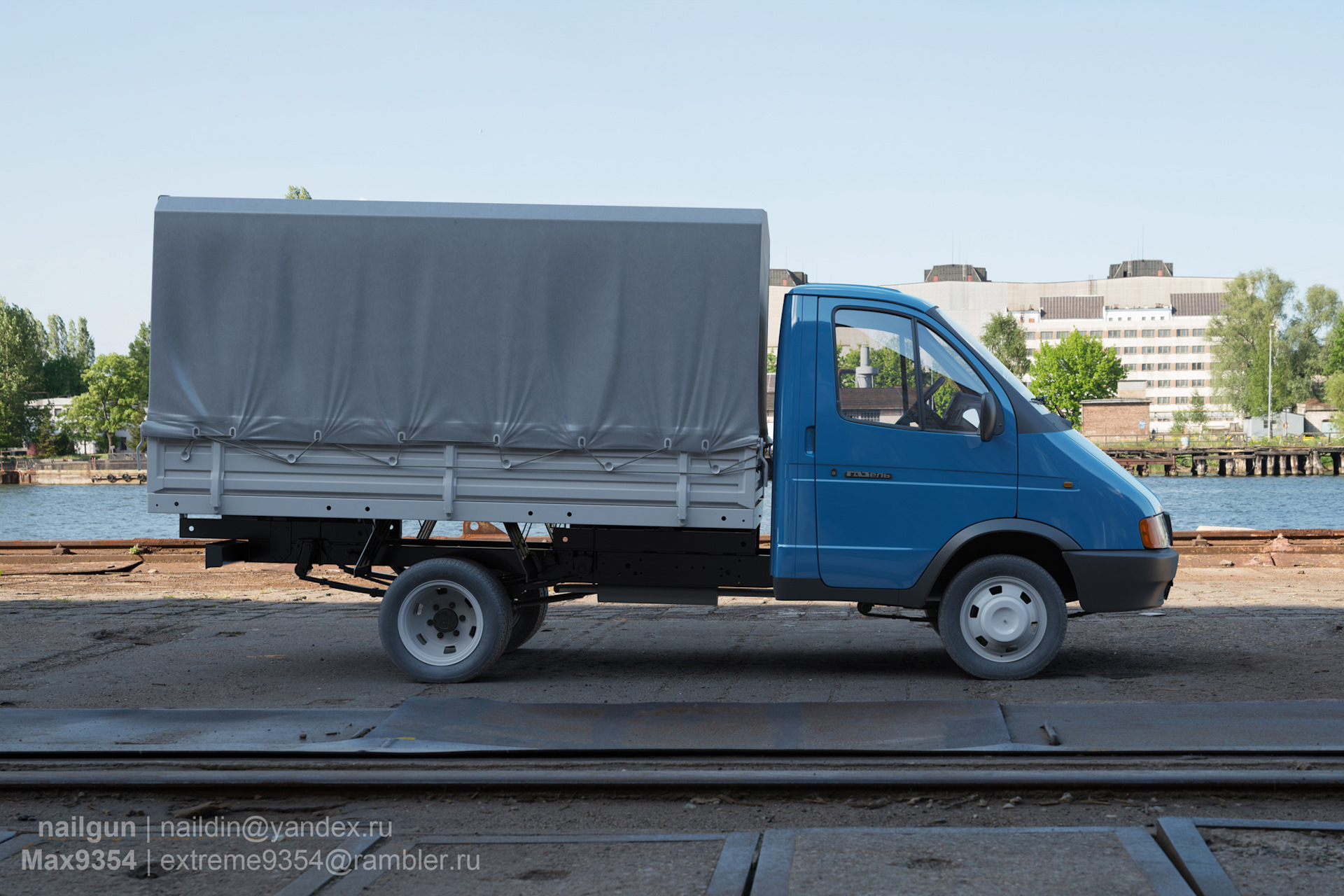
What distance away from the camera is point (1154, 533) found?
25.5 feet

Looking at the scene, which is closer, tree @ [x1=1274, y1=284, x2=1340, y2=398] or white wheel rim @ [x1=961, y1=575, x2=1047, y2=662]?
white wheel rim @ [x1=961, y1=575, x2=1047, y2=662]

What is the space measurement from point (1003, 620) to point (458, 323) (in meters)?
4.23

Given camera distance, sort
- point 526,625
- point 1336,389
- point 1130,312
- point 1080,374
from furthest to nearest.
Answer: point 1130,312, point 1080,374, point 1336,389, point 526,625

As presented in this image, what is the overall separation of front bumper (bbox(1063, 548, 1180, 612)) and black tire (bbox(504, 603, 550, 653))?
4.12 meters

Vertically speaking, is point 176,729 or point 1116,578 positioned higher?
point 1116,578

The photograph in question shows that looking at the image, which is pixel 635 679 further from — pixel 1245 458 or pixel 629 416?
pixel 1245 458

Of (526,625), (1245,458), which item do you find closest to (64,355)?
(1245,458)

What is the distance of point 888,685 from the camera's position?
7.84 metres

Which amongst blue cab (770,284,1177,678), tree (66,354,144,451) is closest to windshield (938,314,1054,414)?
blue cab (770,284,1177,678)

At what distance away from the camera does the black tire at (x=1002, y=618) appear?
7.69m

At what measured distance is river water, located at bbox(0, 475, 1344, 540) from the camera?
1705 inches

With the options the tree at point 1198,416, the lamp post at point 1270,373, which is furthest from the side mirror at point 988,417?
the tree at point 1198,416

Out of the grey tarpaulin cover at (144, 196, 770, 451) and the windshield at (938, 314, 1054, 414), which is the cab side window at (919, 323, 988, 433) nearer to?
the windshield at (938, 314, 1054, 414)

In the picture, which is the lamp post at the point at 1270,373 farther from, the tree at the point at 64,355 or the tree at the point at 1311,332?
the tree at the point at 64,355
